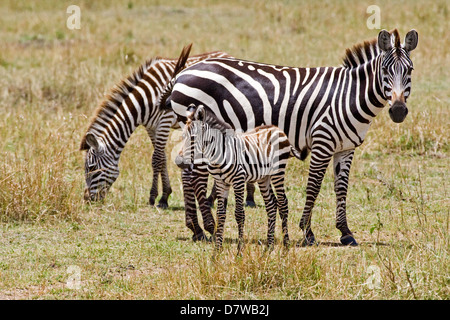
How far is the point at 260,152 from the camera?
6945 mm

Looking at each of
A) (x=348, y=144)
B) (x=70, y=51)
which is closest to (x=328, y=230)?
(x=348, y=144)

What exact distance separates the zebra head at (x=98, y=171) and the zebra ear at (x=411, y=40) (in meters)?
4.30

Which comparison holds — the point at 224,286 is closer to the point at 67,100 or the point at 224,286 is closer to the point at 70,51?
the point at 67,100

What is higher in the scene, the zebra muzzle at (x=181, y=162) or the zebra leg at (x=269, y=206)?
the zebra muzzle at (x=181, y=162)

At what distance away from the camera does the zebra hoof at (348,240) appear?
775 centimetres

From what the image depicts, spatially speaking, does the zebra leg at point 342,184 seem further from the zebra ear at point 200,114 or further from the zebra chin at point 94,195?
the zebra chin at point 94,195

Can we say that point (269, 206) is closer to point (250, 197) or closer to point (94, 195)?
point (250, 197)

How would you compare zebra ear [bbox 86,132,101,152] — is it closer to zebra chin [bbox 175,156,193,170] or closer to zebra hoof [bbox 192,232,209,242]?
zebra hoof [bbox 192,232,209,242]

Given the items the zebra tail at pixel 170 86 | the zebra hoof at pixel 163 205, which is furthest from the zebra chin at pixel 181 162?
the zebra hoof at pixel 163 205

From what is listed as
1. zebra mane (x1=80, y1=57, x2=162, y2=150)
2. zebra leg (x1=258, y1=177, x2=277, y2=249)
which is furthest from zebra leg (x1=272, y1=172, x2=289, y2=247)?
zebra mane (x1=80, y1=57, x2=162, y2=150)

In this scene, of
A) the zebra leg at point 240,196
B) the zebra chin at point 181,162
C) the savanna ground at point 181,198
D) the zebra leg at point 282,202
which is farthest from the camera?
the zebra leg at point 282,202

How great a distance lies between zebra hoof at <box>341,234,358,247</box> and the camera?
25.4 ft

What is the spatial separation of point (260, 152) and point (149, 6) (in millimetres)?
20234

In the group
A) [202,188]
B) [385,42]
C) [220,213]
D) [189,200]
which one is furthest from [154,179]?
[385,42]
